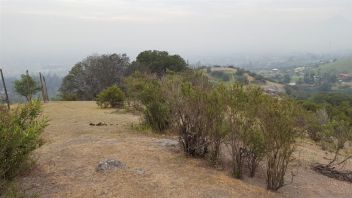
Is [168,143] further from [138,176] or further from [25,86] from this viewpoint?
[25,86]

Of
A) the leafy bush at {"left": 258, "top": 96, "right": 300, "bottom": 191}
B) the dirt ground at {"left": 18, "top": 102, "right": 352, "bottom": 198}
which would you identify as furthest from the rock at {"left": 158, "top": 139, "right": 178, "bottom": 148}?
the leafy bush at {"left": 258, "top": 96, "right": 300, "bottom": 191}

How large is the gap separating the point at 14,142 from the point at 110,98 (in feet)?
56.5

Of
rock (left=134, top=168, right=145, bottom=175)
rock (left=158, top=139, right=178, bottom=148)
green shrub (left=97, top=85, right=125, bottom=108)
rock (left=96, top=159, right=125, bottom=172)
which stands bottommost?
green shrub (left=97, top=85, right=125, bottom=108)

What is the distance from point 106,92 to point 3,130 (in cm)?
1726

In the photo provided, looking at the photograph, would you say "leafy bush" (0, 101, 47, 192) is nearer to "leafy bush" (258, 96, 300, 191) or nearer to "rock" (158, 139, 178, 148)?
"rock" (158, 139, 178, 148)

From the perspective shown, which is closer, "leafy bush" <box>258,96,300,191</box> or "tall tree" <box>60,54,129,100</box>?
"leafy bush" <box>258,96,300,191</box>

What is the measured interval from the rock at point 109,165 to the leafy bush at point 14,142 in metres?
1.40

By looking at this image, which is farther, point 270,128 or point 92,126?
point 92,126

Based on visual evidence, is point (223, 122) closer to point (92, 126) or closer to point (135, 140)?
point (135, 140)

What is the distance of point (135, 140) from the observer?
11.0 metres

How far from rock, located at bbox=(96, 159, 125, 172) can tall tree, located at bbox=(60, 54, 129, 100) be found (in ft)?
91.7

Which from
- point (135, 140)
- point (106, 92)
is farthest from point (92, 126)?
point (106, 92)

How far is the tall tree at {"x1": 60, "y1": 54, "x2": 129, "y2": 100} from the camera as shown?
37.1 m

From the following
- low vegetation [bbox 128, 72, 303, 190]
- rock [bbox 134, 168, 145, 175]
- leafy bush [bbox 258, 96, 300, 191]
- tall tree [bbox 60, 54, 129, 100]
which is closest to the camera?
leafy bush [bbox 258, 96, 300, 191]
